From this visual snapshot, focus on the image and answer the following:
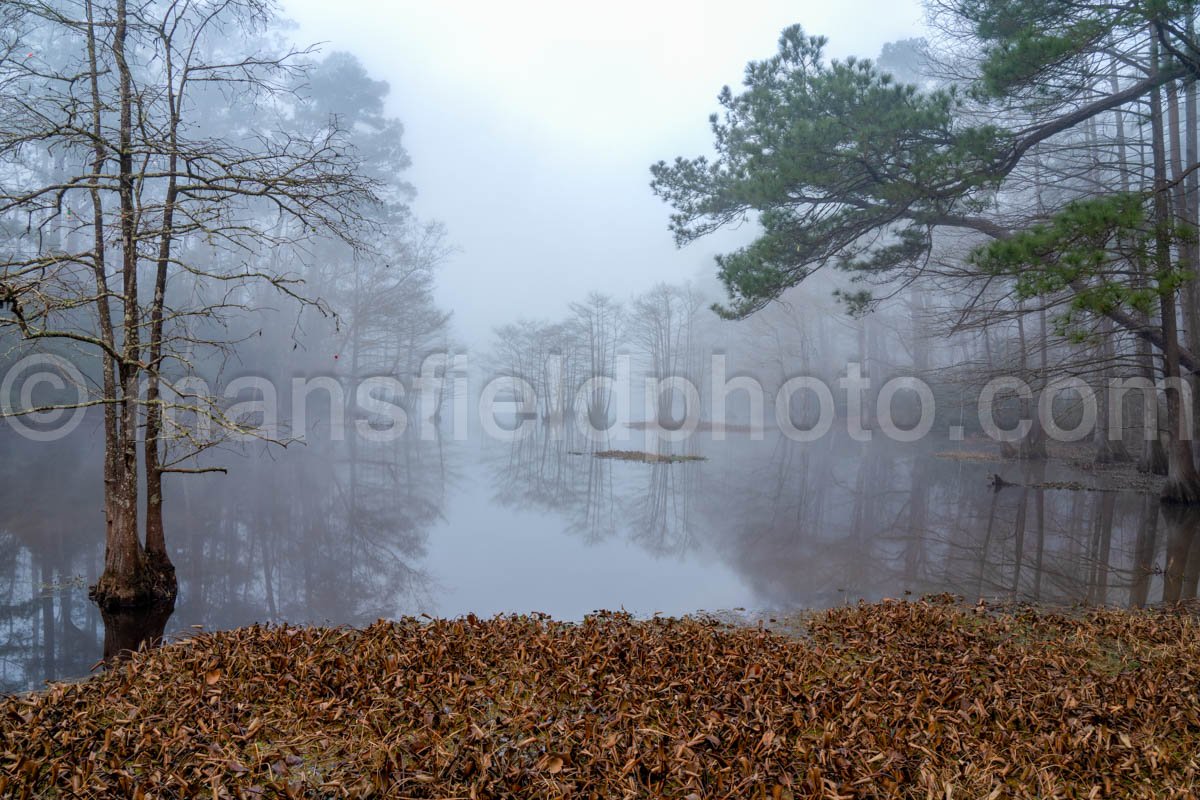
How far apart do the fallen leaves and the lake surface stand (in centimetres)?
172

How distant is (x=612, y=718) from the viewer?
317cm

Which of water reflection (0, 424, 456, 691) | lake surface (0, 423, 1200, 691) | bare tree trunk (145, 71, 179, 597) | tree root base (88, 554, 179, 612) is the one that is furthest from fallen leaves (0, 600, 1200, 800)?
bare tree trunk (145, 71, 179, 597)

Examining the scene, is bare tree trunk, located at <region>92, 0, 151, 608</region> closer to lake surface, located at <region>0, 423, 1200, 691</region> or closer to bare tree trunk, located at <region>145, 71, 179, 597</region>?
bare tree trunk, located at <region>145, 71, 179, 597</region>

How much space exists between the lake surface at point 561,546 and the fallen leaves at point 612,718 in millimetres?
1724

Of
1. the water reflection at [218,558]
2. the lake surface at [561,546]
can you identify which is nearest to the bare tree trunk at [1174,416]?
the lake surface at [561,546]

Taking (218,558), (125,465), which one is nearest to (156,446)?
(125,465)

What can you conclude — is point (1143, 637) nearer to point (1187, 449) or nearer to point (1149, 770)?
point (1149, 770)

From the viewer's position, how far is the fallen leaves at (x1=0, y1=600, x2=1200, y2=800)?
2.65 metres

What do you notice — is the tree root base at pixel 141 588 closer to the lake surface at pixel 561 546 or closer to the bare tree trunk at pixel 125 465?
the bare tree trunk at pixel 125 465

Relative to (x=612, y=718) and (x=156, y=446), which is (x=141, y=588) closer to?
(x=156, y=446)

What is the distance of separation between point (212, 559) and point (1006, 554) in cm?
908

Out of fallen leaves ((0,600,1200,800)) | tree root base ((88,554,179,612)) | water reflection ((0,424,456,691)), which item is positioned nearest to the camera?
fallen leaves ((0,600,1200,800))

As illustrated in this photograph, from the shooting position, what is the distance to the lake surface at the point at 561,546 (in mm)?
6359

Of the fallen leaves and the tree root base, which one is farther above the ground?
the fallen leaves
